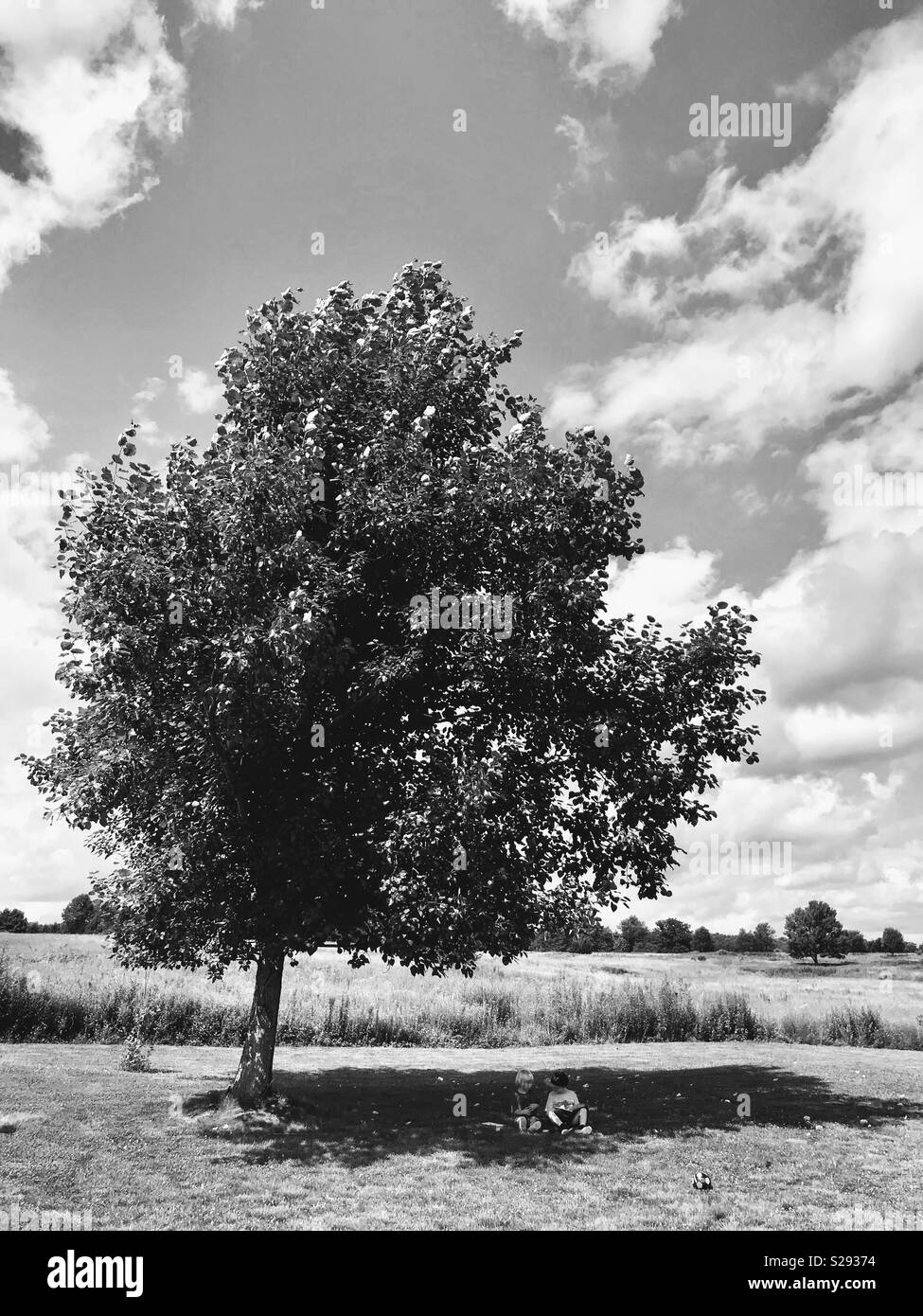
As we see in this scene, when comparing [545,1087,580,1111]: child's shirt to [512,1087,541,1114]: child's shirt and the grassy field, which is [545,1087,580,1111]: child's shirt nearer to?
[512,1087,541,1114]: child's shirt

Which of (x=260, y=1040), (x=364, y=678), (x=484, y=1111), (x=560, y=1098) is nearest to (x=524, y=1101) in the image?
(x=484, y=1111)

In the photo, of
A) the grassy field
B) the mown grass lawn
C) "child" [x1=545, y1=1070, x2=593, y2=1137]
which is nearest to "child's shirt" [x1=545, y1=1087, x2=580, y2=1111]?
"child" [x1=545, y1=1070, x2=593, y2=1137]

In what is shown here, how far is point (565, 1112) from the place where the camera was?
51.4ft

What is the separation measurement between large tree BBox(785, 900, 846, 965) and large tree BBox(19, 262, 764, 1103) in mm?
154385

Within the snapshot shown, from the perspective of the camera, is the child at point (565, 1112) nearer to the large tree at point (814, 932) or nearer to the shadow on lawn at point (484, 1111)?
the shadow on lawn at point (484, 1111)

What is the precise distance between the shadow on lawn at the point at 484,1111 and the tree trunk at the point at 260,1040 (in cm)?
53

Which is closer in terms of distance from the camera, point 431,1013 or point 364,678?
point 364,678

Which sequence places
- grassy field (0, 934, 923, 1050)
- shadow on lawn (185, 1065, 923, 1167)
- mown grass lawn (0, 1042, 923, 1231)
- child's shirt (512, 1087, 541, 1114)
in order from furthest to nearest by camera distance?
1. grassy field (0, 934, 923, 1050)
2. child's shirt (512, 1087, 541, 1114)
3. shadow on lawn (185, 1065, 923, 1167)
4. mown grass lawn (0, 1042, 923, 1231)

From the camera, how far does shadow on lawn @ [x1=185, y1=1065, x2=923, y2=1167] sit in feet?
46.7

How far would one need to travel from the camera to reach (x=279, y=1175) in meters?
12.1

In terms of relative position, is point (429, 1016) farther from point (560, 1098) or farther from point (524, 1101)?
point (560, 1098)

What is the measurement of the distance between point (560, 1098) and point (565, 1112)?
331 millimetres
